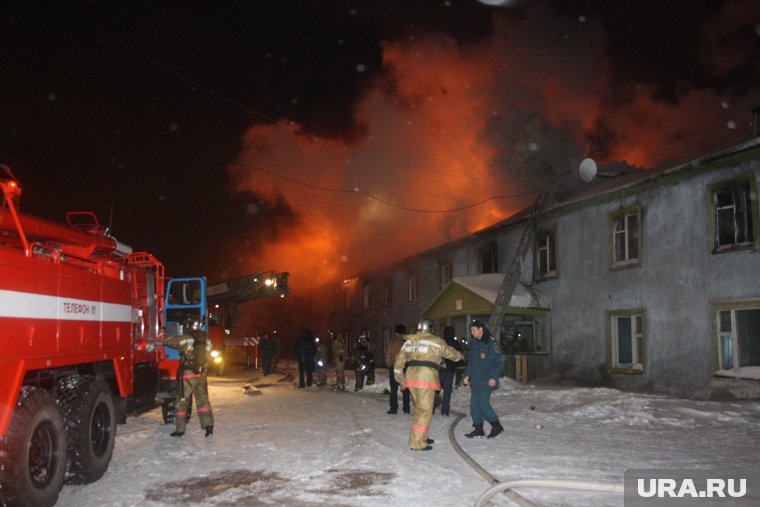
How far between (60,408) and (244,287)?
11696 millimetres

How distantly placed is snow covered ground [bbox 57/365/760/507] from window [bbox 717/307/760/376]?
1686 millimetres

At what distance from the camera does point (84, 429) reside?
6.08m

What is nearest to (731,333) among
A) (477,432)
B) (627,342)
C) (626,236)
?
(627,342)

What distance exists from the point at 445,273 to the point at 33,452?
23110 mm

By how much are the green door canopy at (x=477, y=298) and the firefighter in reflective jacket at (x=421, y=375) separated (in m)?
11.1

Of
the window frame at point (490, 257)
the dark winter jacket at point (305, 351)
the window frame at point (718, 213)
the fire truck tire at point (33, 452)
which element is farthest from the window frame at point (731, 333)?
the fire truck tire at point (33, 452)

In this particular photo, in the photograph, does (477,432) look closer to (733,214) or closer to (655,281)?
(733,214)

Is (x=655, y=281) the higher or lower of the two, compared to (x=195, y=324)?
higher

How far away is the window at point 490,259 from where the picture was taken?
2350 cm

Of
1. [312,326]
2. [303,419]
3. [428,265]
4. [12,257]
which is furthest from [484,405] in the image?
[312,326]

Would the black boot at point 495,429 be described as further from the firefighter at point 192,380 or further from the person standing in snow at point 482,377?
the firefighter at point 192,380

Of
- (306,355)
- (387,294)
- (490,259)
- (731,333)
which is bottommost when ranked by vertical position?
→ (306,355)

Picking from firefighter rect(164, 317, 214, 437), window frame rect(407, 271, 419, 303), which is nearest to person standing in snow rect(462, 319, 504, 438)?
firefighter rect(164, 317, 214, 437)

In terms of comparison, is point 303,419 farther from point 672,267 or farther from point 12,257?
point 672,267
